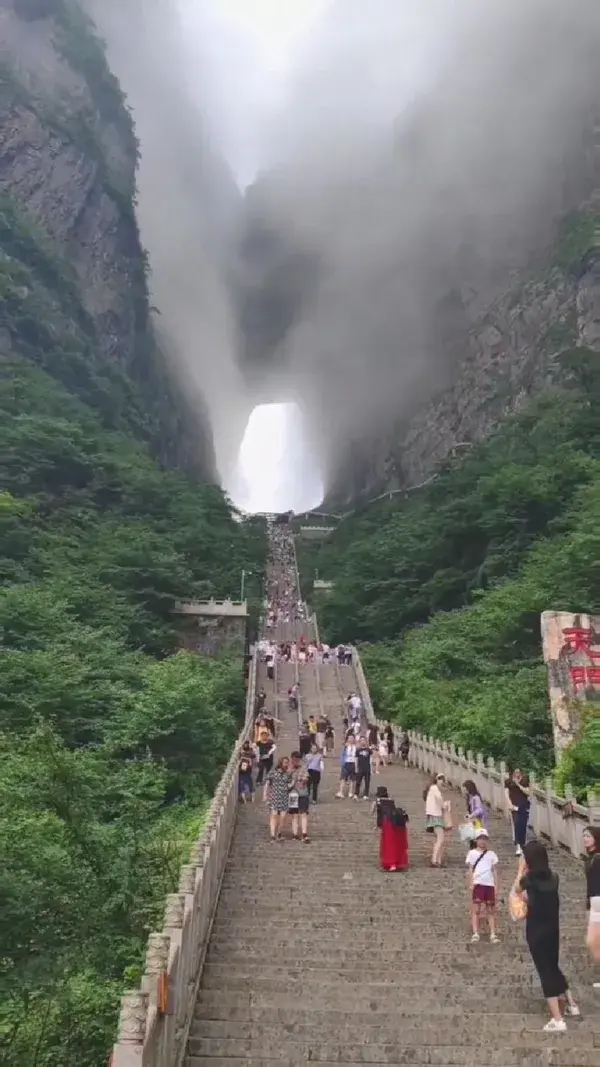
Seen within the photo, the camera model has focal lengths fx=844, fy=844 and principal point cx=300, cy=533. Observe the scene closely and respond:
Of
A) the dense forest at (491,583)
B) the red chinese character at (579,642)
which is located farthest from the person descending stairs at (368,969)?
the dense forest at (491,583)

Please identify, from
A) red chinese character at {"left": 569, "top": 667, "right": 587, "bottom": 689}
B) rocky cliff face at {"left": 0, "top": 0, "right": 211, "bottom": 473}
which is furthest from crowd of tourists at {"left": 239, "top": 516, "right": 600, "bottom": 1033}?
rocky cliff face at {"left": 0, "top": 0, "right": 211, "bottom": 473}

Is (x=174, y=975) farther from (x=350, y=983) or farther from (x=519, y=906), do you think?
(x=519, y=906)

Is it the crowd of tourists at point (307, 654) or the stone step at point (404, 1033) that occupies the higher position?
the crowd of tourists at point (307, 654)

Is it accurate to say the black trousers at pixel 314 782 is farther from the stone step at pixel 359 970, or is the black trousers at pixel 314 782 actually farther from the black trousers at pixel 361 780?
the stone step at pixel 359 970

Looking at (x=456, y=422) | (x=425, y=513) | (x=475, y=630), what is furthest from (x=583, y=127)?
(x=475, y=630)

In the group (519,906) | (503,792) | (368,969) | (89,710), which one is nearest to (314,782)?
(503,792)

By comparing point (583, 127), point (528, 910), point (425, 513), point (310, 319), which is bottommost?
point (528, 910)

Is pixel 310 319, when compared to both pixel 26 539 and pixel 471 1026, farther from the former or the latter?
pixel 471 1026
